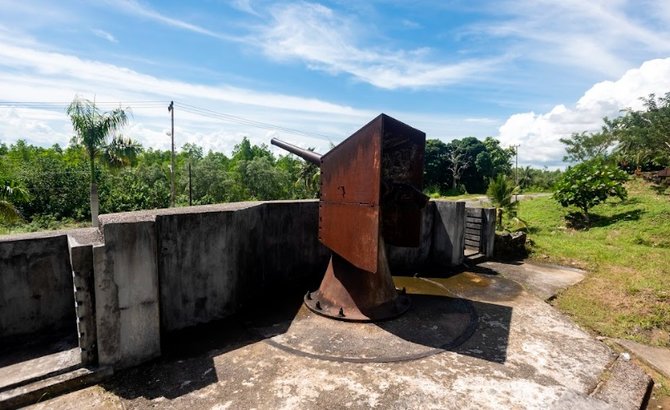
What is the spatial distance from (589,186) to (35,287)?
1541 cm

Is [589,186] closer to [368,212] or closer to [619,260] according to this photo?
[619,260]

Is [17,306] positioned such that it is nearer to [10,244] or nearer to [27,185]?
[10,244]

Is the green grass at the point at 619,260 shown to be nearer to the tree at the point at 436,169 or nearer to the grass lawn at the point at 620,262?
the grass lawn at the point at 620,262

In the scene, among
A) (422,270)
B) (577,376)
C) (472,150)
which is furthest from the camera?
(472,150)

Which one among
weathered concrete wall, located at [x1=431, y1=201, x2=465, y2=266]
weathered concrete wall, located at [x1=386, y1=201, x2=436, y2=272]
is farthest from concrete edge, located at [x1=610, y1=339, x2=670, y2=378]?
weathered concrete wall, located at [x1=386, y1=201, x2=436, y2=272]

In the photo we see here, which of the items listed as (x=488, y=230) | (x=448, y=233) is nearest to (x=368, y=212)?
(x=448, y=233)

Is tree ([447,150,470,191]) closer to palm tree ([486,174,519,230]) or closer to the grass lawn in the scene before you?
the grass lawn

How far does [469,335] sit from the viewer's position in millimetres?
4266

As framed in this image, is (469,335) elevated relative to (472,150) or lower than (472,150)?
lower

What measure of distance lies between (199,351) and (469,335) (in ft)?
9.95

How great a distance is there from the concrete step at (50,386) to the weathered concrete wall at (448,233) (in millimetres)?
6095

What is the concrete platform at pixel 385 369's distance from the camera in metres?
3.02

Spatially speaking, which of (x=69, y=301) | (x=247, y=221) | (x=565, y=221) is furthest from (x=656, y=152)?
(x=69, y=301)

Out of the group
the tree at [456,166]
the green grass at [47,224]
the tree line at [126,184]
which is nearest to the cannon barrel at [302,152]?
the tree line at [126,184]
